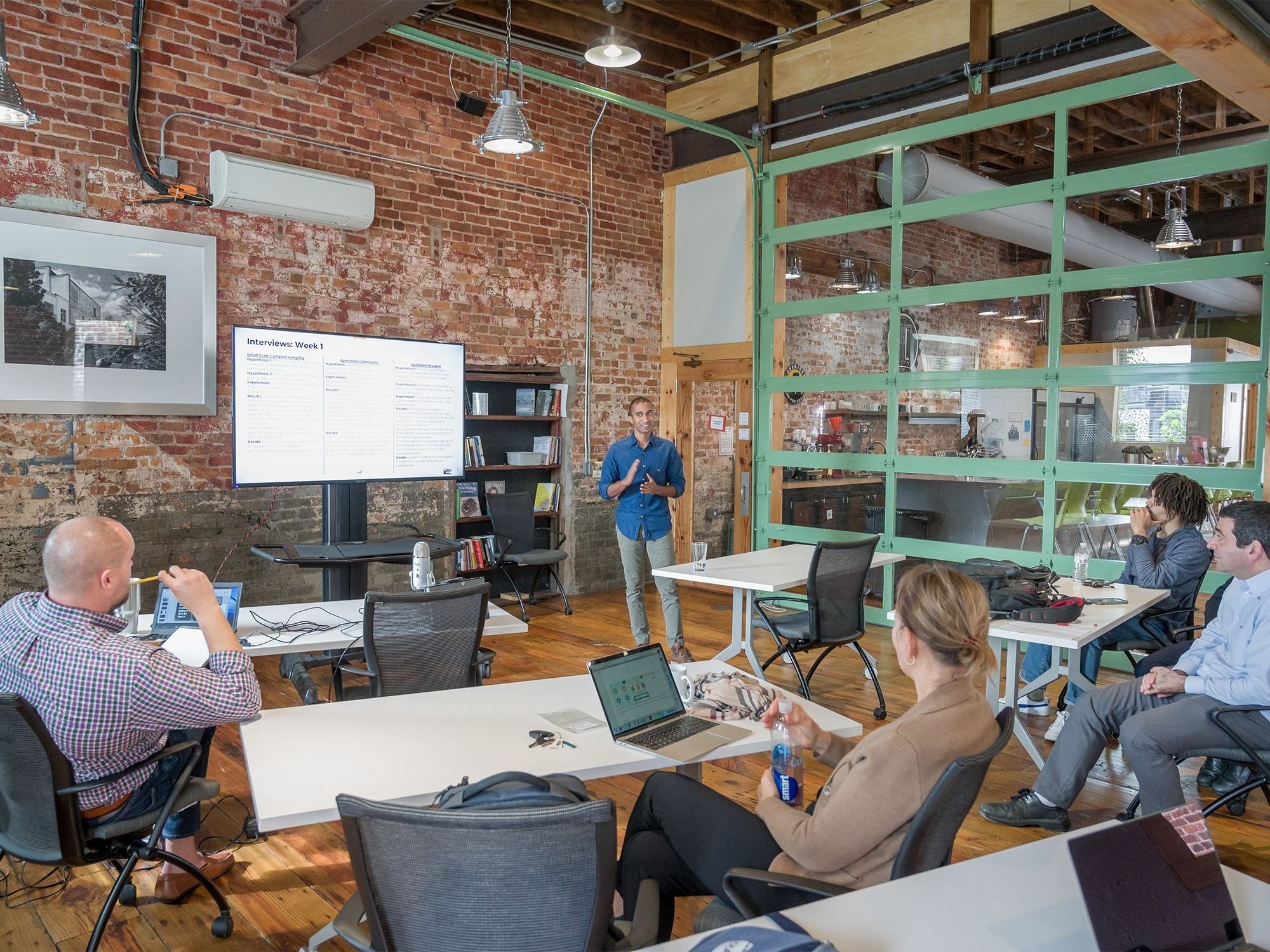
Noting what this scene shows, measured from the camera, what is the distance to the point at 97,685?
2279 millimetres

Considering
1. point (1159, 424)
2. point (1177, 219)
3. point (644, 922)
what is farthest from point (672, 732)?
point (1177, 219)

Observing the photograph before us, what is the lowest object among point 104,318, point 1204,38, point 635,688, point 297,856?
point 297,856

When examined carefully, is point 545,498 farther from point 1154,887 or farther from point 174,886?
point 1154,887

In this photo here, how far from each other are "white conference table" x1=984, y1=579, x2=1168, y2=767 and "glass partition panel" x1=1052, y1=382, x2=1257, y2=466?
51.9 inches

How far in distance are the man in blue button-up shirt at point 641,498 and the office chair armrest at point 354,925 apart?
442cm

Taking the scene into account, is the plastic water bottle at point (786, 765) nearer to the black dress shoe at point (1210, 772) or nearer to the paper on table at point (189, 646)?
the paper on table at point (189, 646)

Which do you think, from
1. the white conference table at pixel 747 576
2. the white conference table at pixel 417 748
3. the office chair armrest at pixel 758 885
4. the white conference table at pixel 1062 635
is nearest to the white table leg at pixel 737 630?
the white conference table at pixel 747 576

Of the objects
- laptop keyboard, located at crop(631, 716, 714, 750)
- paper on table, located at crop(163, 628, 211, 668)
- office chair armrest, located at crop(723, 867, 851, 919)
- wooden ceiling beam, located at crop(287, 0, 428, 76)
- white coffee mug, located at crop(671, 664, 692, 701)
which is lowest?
office chair armrest, located at crop(723, 867, 851, 919)

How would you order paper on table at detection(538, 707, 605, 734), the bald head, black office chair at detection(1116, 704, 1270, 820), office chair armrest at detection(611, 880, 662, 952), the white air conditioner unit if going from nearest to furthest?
office chair armrest at detection(611, 880, 662, 952) → the bald head → paper on table at detection(538, 707, 605, 734) → black office chair at detection(1116, 704, 1270, 820) → the white air conditioner unit

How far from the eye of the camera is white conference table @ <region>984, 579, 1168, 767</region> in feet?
12.0

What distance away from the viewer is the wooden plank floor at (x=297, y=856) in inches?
111

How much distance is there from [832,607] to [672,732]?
2515mm

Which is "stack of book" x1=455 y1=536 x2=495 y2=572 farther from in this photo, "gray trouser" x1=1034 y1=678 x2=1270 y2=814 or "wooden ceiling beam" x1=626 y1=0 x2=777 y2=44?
"gray trouser" x1=1034 y1=678 x2=1270 y2=814

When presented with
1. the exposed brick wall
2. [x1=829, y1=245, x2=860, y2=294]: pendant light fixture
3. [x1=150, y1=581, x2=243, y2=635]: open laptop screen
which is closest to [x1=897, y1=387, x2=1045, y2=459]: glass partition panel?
[x1=829, y1=245, x2=860, y2=294]: pendant light fixture
